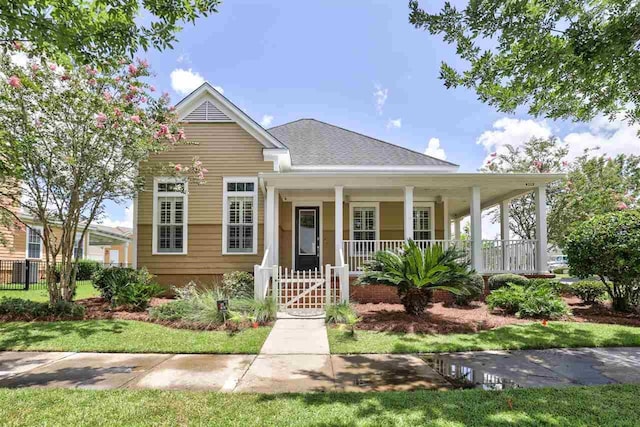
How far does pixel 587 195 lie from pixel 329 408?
2184cm

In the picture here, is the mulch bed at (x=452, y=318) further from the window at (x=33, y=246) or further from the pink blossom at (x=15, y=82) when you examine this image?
the window at (x=33, y=246)

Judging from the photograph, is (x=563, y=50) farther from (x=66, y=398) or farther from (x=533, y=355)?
(x=66, y=398)

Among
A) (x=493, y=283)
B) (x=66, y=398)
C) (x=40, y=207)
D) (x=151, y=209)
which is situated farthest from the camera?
(x=151, y=209)

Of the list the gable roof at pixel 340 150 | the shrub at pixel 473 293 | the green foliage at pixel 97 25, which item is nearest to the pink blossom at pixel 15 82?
the green foliage at pixel 97 25

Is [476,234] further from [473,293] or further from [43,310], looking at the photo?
[43,310]

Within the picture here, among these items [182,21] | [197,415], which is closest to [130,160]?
[182,21]

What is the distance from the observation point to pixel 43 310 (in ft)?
27.0

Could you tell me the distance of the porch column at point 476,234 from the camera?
11.0m

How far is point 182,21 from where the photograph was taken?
498 centimetres

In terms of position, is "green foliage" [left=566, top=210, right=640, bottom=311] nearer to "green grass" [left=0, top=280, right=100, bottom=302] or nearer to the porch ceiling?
the porch ceiling

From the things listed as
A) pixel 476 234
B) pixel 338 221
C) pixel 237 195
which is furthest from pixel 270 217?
pixel 476 234

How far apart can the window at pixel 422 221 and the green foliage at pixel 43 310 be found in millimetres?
10875

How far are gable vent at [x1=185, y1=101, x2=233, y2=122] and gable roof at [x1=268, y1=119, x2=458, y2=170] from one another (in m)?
3.18

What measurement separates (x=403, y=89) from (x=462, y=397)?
1214 centimetres
